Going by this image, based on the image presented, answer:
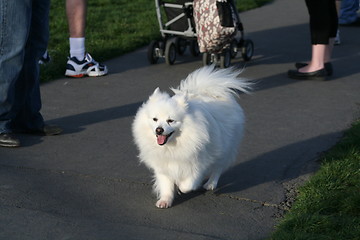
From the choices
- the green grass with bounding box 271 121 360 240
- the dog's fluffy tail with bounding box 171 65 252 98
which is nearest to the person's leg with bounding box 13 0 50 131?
the dog's fluffy tail with bounding box 171 65 252 98

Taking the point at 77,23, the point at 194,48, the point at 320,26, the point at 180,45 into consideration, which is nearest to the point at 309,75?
the point at 320,26

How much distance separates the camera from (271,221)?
4543mm

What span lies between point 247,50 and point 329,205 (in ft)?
15.4

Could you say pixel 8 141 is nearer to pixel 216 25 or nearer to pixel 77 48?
pixel 77 48

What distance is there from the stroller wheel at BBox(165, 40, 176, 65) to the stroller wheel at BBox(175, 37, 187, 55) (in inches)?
8.7

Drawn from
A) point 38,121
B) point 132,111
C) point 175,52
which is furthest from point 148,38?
point 38,121

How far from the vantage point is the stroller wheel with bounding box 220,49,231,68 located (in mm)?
8359

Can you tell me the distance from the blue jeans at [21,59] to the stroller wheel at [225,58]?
276 centimetres

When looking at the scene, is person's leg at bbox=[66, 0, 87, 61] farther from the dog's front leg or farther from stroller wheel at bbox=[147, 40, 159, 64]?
the dog's front leg

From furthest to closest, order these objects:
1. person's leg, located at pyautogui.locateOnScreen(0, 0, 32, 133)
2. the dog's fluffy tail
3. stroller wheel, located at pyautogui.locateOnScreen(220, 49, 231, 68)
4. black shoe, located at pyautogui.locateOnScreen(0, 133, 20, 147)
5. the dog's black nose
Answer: stroller wheel, located at pyautogui.locateOnScreen(220, 49, 231, 68) → black shoe, located at pyautogui.locateOnScreen(0, 133, 20, 147) → person's leg, located at pyautogui.locateOnScreen(0, 0, 32, 133) → the dog's fluffy tail → the dog's black nose

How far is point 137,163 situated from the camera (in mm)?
5520

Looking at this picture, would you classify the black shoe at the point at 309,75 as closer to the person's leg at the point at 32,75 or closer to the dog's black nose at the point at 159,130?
the person's leg at the point at 32,75

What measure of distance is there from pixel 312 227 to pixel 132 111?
3.08 m

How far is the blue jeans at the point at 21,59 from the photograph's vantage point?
18.5 ft
